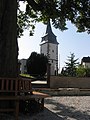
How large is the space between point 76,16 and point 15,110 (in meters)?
11.0

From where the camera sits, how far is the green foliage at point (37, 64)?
1877 inches

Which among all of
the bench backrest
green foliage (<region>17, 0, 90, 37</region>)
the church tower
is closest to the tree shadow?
the bench backrest

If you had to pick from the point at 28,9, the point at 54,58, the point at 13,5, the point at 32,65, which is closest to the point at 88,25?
the point at 28,9

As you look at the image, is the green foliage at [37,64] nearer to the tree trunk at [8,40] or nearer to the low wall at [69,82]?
the low wall at [69,82]

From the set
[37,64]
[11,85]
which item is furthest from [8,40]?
[37,64]

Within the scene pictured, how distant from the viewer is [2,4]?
11719mm

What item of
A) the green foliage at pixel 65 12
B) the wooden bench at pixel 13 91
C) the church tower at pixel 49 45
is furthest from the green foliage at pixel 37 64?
the church tower at pixel 49 45

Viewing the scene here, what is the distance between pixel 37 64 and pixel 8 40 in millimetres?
37067

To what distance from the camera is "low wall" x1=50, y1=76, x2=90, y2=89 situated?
91.7ft

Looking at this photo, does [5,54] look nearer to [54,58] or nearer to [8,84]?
[8,84]

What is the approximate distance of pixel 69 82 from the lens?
28516 mm

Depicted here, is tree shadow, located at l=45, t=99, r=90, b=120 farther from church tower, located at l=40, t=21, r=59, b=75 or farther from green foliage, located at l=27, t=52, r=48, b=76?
church tower, located at l=40, t=21, r=59, b=75

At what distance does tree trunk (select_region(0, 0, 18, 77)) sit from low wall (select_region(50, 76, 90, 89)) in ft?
54.0

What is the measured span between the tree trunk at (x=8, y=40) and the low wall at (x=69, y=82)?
54.0ft
